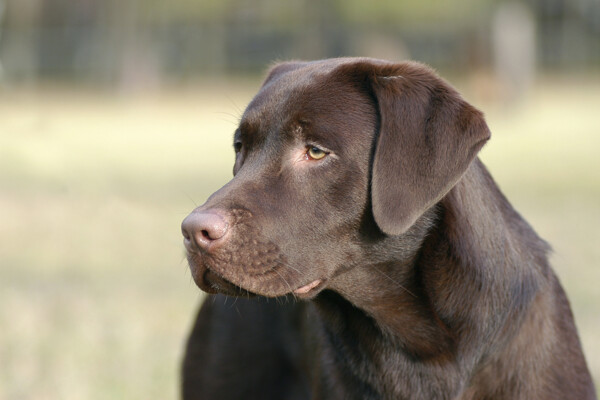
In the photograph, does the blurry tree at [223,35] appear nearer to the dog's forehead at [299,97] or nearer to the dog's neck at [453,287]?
the dog's forehead at [299,97]

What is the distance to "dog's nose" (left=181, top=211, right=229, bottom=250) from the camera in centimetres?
269

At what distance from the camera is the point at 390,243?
9.93ft

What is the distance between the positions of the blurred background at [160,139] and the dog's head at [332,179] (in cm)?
48

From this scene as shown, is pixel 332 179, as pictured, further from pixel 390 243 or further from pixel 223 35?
pixel 223 35

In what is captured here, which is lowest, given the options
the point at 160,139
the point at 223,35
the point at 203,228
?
the point at 223,35

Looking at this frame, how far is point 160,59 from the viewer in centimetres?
3872

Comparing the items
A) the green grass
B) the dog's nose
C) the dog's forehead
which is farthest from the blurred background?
the dog's nose

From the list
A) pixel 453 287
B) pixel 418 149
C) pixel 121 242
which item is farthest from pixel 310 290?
pixel 121 242

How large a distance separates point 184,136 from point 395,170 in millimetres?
16944

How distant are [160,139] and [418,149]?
16356 mm

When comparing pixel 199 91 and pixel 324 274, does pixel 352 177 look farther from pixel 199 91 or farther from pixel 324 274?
pixel 199 91

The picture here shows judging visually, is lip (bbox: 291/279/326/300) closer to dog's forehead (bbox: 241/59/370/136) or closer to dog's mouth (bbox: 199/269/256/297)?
dog's mouth (bbox: 199/269/256/297)

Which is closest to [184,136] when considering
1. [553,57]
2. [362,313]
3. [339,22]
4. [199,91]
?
[199,91]

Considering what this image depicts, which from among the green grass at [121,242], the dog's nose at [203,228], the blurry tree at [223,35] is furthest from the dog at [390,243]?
the blurry tree at [223,35]
